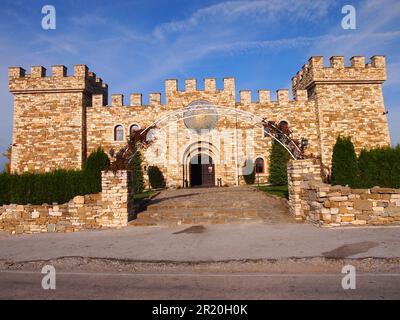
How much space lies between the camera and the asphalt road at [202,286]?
4.24 metres

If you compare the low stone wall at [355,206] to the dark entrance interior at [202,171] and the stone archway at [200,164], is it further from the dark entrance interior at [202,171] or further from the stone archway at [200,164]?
the dark entrance interior at [202,171]

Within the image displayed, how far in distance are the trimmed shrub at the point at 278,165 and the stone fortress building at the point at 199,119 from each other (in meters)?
1.14

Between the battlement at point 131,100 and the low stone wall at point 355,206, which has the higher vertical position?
the battlement at point 131,100

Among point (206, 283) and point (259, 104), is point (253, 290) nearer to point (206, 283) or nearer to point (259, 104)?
point (206, 283)

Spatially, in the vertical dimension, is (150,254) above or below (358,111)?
below

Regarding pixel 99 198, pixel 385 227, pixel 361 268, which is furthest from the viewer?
pixel 99 198

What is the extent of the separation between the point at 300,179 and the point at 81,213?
8133mm

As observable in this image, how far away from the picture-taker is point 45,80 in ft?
68.0

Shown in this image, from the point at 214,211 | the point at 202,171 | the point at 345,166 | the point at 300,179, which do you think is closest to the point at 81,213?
the point at 214,211

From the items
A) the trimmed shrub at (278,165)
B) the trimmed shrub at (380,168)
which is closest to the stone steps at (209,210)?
the trimmed shrub at (380,168)

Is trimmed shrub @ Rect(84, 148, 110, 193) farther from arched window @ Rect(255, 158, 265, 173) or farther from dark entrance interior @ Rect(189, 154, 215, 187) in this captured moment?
arched window @ Rect(255, 158, 265, 173)
